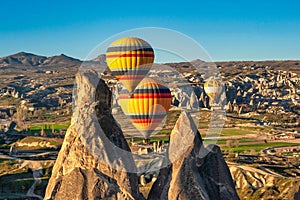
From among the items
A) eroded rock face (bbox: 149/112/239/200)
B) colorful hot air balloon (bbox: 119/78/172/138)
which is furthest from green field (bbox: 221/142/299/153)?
eroded rock face (bbox: 149/112/239/200)

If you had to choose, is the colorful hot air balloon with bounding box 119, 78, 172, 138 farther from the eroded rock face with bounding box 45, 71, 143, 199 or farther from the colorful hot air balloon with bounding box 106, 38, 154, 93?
the eroded rock face with bounding box 45, 71, 143, 199

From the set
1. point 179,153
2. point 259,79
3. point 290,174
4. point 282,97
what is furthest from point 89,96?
point 259,79

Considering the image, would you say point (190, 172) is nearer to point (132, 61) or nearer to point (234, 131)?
point (132, 61)

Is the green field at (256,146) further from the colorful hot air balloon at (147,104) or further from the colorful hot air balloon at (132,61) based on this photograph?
the colorful hot air balloon at (147,104)

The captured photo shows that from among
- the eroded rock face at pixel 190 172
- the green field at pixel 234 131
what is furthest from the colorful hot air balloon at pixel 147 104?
the green field at pixel 234 131

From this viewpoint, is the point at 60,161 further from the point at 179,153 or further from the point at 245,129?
the point at 245,129

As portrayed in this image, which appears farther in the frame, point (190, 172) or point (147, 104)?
point (147, 104)

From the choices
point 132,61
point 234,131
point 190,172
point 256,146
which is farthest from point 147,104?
point 234,131
